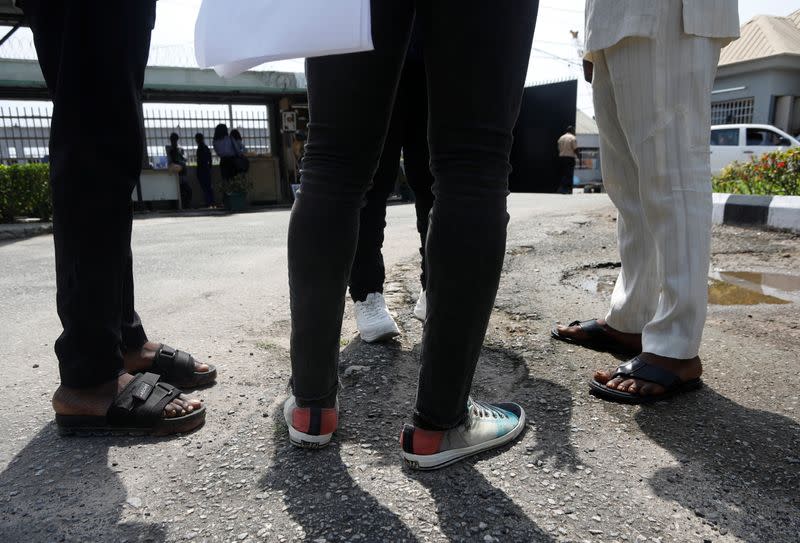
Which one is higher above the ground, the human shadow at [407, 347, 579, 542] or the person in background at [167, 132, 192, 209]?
the person in background at [167, 132, 192, 209]

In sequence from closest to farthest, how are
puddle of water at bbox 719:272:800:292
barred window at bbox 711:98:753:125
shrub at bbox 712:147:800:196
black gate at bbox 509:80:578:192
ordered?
black gate at bbox 509:80:578:192 → puddle of water at bbox 719:272:800:292 → shrub at bbox 712:147:800:196 → barred window at bbox 711:98:753:125

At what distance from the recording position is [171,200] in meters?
13.1

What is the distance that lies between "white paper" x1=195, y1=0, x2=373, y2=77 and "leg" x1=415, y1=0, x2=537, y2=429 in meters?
0.24

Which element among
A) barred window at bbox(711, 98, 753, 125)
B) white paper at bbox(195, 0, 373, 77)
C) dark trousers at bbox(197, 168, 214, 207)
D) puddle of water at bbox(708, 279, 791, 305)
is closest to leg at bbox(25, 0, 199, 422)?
white paper at bbox(195, 0, 373, 77)

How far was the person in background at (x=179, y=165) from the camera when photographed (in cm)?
1277

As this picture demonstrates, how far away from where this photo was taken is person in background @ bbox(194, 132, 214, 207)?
1259 cm

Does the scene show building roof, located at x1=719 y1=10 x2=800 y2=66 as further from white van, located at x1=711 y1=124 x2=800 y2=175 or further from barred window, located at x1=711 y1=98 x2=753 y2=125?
white van, located at x1=711 y1=124 x2=800 y2=175

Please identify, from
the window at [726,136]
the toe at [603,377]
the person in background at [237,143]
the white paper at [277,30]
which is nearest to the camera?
the white paper at [277,30]

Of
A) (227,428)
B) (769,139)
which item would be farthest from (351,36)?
(769,139)

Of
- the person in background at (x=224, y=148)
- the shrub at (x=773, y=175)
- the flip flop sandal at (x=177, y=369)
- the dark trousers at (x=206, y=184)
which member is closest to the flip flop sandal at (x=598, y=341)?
the flip flop sandal at (x=177, y=369)

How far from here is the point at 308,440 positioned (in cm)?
140

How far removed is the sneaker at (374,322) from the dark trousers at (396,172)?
Result: 5 centimetres

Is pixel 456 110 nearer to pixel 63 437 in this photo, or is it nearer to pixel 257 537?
pixel 257 537

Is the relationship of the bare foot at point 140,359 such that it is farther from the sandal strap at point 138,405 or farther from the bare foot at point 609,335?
the bare foot at point 609,335
